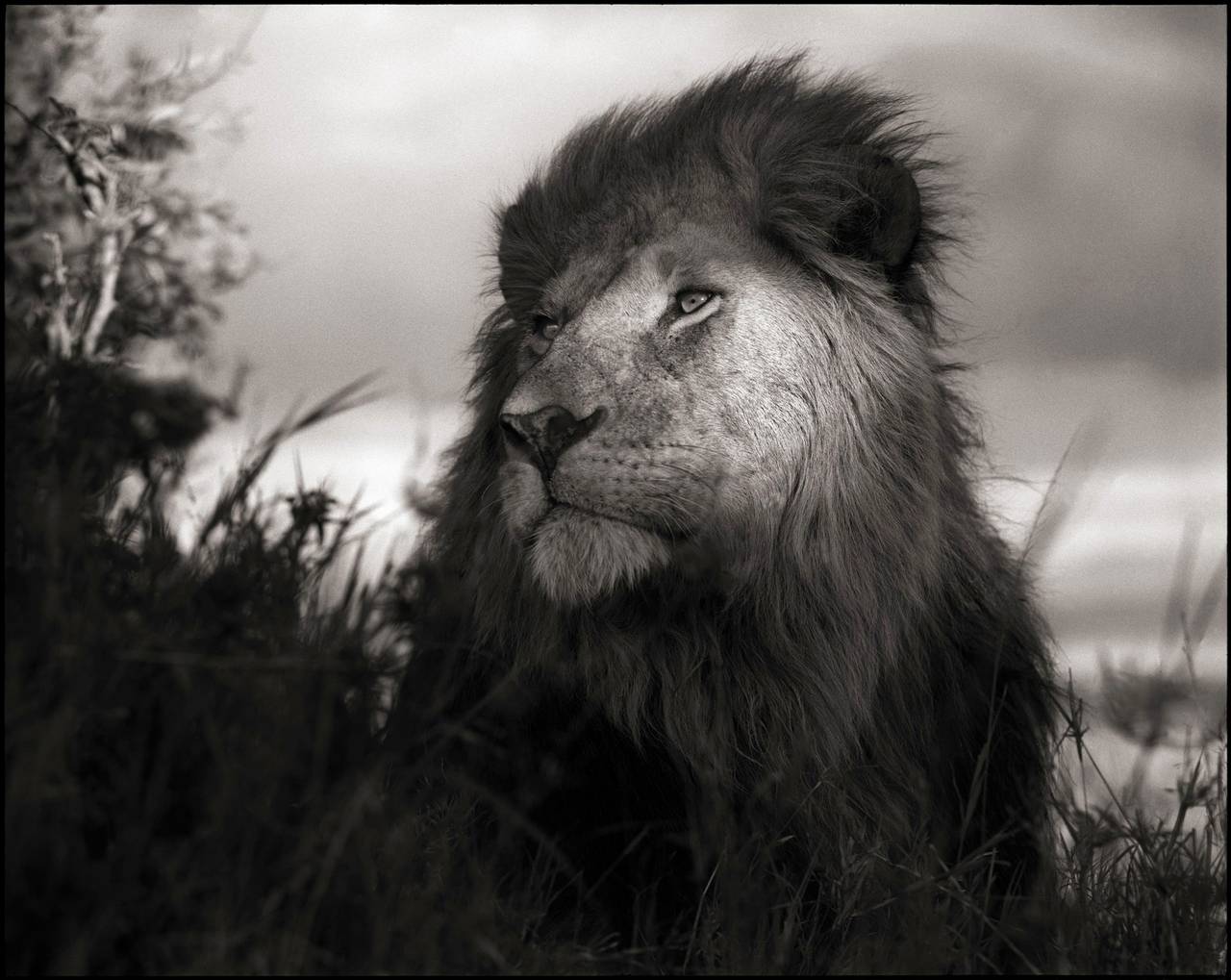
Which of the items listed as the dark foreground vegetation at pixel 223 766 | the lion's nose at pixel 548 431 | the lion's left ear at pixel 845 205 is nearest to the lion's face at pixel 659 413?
the lion's nose at pixel 548 431

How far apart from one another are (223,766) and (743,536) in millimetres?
1763

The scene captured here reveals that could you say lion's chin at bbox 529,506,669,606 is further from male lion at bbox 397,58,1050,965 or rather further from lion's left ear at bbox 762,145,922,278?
lion's left ear at bbox 762,145,922,278

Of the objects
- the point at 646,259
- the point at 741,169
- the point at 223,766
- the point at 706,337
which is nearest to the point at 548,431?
the point at 706,337

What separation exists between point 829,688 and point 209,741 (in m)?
2.01

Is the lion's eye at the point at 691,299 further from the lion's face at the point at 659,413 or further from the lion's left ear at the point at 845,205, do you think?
the lion's left ear at the point at 845,205

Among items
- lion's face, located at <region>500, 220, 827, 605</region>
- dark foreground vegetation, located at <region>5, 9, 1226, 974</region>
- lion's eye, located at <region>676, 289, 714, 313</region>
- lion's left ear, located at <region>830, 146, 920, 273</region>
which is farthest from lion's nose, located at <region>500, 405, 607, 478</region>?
lion's left ear, located at <region>830, 146, 920, 273</region>

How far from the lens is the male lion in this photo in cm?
338

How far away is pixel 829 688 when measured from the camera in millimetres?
3676

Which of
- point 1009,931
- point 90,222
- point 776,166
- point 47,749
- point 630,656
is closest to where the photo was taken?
point 47,749

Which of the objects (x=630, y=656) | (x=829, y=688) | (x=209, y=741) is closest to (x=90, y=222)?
(x=630, y=656)

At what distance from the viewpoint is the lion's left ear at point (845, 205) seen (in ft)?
12.7

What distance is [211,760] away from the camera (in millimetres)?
2156

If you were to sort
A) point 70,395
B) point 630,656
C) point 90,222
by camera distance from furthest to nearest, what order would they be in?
1. point 90,222
2. point 630,656
3. point 70,395

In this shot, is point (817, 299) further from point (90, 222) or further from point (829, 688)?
point (90, 222)
